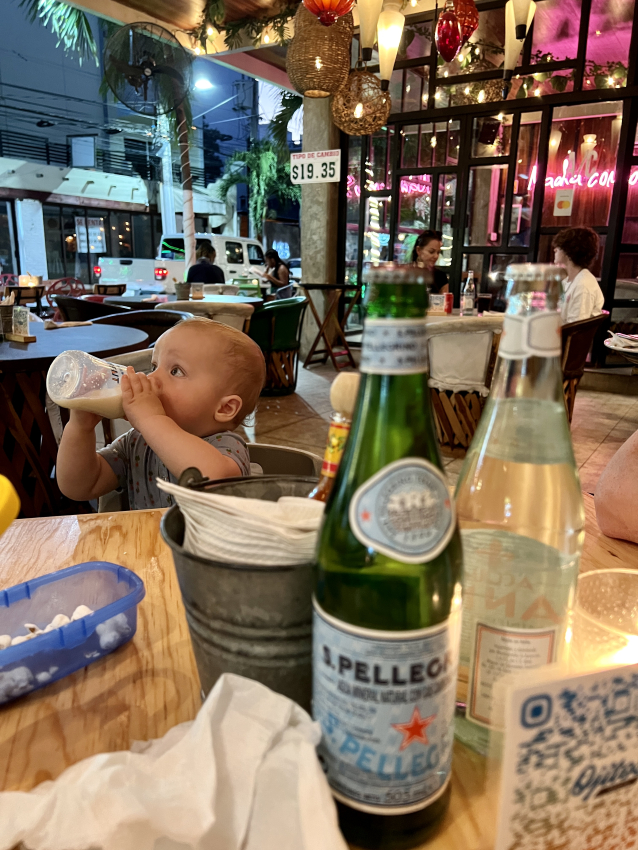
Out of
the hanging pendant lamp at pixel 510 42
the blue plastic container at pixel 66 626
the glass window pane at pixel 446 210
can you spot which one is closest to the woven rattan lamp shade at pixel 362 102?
the hanging pendant lamp at pixel 510 42

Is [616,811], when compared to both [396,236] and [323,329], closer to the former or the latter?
[323,329]

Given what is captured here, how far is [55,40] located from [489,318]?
17354 mm

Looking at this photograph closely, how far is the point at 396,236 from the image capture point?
6.71 m

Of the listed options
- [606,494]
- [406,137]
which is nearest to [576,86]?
[406,137]

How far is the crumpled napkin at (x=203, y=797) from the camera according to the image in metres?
0.35

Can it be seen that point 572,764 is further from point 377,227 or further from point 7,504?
point 377,227

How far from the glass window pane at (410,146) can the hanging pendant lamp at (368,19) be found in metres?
3.03

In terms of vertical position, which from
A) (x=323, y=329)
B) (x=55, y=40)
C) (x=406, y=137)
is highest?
(x=55, y=40)

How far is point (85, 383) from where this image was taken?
0.93 metres

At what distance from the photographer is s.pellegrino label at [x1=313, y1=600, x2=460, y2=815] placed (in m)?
0.35

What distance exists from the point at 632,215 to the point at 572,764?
7085 millimetres

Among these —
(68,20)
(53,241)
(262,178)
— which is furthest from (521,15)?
(53,241)

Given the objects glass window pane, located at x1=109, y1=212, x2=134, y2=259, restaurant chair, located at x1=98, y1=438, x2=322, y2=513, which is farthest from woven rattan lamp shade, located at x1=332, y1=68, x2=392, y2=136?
glass window pane, located at x1=109, y1=212, x2=134, y2=259

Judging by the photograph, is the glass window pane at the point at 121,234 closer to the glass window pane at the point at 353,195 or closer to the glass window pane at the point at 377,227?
the glass window pane at the point at 353,195
